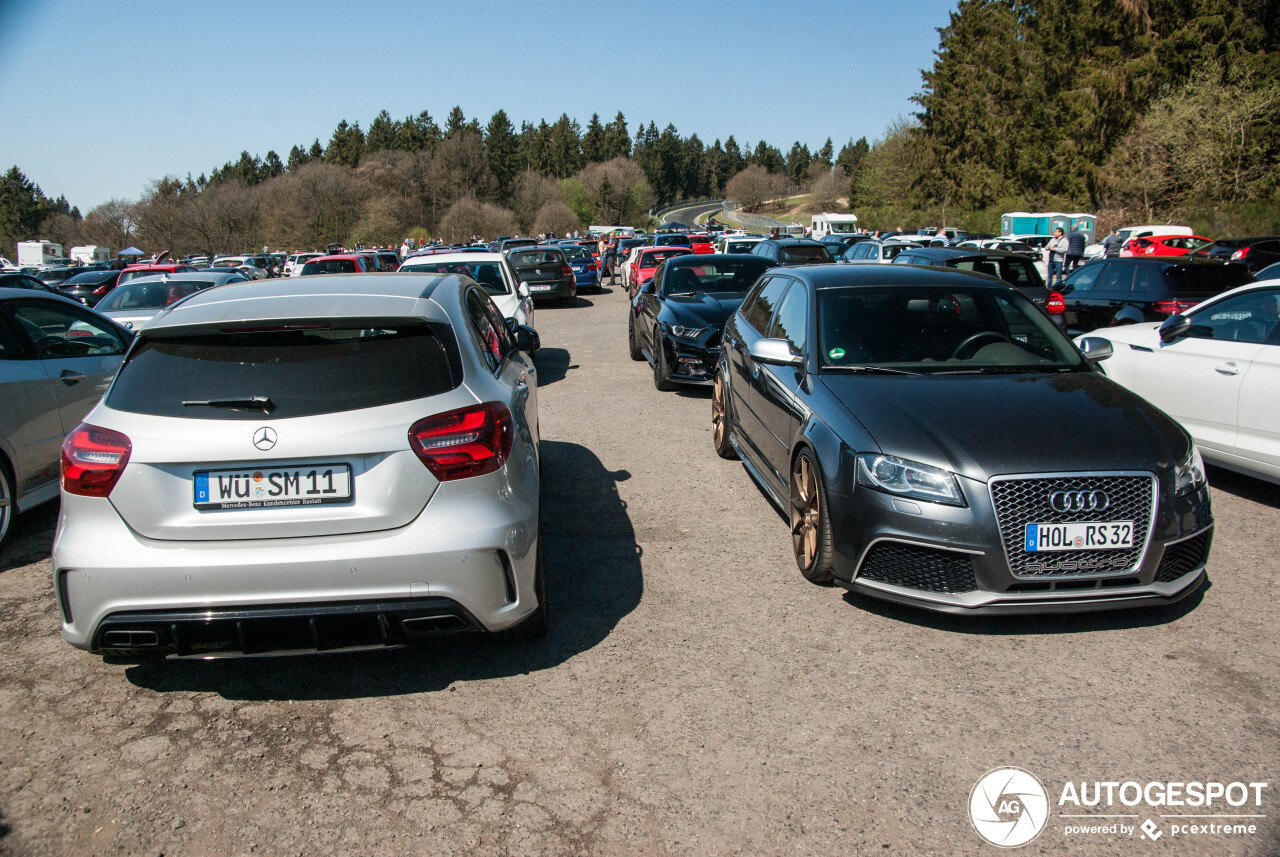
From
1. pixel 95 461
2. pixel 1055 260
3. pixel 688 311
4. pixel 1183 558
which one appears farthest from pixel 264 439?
pixel 1055 260

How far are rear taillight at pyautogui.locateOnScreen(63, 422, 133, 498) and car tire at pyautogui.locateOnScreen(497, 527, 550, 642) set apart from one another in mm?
1681

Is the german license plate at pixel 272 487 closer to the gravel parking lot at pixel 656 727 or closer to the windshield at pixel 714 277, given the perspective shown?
the gravel parking lot at pixel 656 727

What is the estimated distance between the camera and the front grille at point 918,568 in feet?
12.4

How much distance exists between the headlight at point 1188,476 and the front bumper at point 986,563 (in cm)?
4

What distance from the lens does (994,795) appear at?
2855 mm

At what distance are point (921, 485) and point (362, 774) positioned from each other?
2654mm

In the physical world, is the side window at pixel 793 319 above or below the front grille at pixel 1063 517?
above

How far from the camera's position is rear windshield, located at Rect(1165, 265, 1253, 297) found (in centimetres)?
1101

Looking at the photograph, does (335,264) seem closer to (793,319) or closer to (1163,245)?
(793,319)

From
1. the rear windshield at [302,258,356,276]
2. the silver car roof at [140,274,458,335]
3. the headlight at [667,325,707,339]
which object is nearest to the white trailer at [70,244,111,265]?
the rear windshield at [302,258,356,276]

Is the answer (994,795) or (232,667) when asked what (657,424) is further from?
(994,795)

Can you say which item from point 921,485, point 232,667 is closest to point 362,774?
point 232,667

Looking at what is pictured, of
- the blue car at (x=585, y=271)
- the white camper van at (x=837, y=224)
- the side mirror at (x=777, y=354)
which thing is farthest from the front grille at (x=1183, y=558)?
the white camper van at (x=837, y=224)

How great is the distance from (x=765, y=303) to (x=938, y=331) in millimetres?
1790
